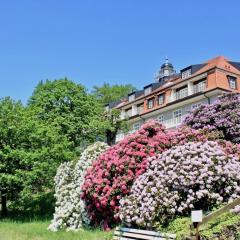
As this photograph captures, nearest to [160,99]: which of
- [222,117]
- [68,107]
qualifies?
[68,107]

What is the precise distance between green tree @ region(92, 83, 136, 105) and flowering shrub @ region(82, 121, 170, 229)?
48884 mm

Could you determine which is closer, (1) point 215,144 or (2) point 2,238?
(1) point 215,144

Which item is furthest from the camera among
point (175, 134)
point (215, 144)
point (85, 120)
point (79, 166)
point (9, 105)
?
point (85, 120)

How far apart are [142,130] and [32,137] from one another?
344 inches

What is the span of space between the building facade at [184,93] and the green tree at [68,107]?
8936 millimetres

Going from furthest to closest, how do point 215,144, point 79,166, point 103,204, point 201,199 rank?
point 79,166 < point 103,204 < point 215,144 < point 201,199

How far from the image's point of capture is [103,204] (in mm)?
11836

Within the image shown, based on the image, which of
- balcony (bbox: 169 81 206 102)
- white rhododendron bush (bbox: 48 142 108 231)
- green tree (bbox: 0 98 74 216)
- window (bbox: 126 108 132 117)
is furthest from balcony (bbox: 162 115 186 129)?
white rhododendron bush (bbox: 48 142 108 231)

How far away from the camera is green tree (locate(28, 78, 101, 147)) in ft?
115

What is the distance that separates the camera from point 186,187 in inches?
384

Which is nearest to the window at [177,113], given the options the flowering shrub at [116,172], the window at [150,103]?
the window at [150,103]

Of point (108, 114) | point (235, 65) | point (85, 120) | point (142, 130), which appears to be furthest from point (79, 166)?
point (235, 65)

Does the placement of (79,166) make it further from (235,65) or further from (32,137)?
(235,65)

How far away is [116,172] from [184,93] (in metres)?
31.0
